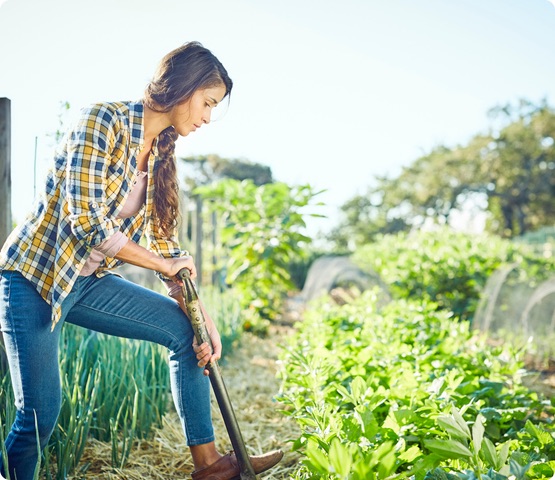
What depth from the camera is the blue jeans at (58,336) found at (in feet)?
4.58

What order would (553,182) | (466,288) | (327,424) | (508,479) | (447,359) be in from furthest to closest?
(553,182) < (466,288) < (447,359) < (327,424) < (508,479)

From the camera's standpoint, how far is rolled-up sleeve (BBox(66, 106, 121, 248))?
1.34 meters

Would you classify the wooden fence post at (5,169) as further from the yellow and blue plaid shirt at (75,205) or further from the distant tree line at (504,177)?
the distant tree line at (504,177)

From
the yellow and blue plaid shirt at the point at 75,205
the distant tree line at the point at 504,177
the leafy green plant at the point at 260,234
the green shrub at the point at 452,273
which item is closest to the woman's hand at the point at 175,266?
the yellow and blue plaid shirt at the point at 75,205

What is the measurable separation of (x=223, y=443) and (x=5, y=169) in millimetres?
1438

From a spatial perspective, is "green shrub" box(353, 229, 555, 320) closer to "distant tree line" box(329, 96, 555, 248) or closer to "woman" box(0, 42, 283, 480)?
"woman" box(0, 42, 283, 480)

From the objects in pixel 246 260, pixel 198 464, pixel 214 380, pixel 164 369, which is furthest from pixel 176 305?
pixel 246 260

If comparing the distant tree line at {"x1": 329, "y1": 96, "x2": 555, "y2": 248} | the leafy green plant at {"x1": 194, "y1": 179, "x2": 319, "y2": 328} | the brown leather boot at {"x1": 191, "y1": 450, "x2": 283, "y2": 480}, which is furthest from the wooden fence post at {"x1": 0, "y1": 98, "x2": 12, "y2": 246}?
the distant tree line at {"x1": 329, "y1": 96, "x2": 555, "y2": 248}

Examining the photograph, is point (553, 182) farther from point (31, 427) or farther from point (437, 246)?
point (31, 427)

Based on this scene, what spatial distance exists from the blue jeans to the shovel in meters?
0.04

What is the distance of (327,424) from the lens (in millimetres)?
1529

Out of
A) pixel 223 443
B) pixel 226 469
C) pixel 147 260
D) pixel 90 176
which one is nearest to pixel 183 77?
pixel 90 176

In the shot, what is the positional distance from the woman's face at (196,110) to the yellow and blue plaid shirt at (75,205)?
118 millimetres

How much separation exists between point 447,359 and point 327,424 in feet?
3.04
